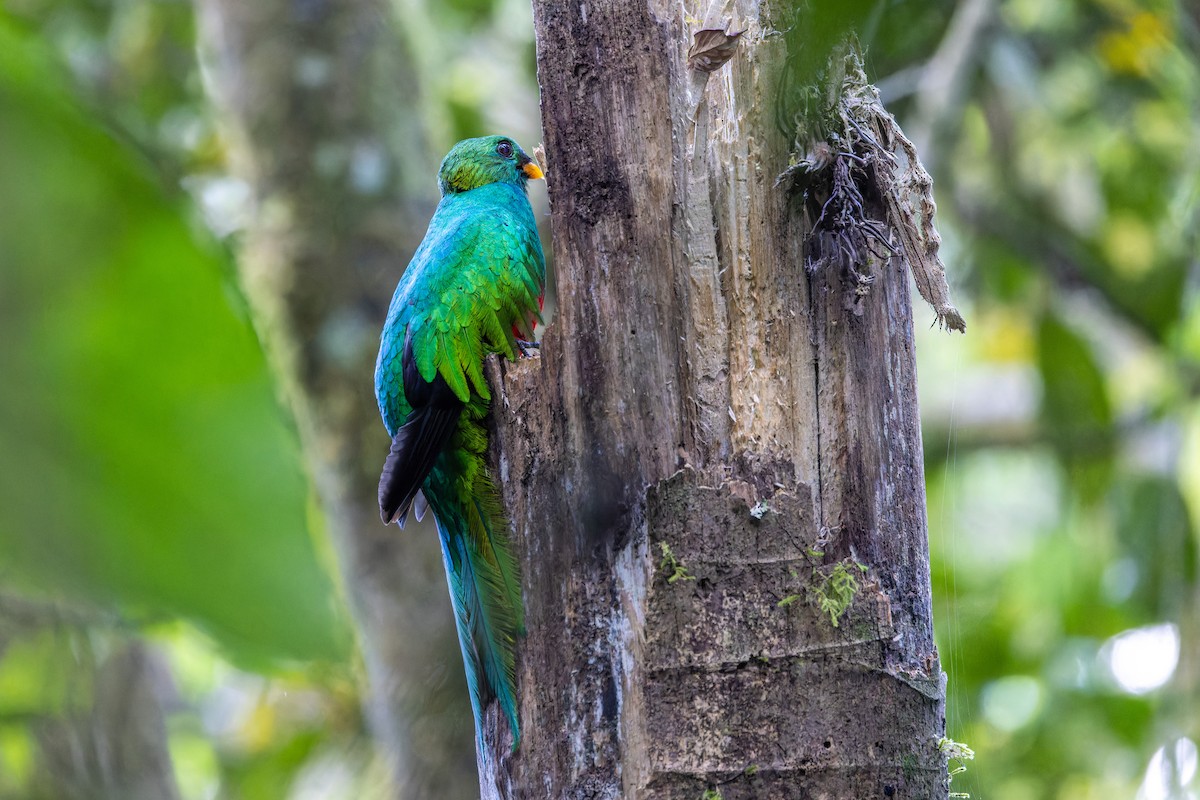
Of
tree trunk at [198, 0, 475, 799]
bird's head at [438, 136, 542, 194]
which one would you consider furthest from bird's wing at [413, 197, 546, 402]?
tree trunk at [198, 0, 475, 799]

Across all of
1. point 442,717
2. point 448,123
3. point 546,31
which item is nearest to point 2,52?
point 546,31

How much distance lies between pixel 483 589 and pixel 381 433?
2363 millimetres

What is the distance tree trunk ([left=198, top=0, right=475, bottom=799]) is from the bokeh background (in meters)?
0.16

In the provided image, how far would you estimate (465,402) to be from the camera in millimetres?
2309

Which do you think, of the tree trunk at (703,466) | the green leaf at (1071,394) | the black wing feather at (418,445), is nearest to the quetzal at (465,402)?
the black wing feather at (418,445)

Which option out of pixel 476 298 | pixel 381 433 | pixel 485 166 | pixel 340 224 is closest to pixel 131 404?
pixel 476 298

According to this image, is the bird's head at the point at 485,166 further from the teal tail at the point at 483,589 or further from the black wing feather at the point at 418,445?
the teal tail at the point at 483,589

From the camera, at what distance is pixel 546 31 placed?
79.4 inches

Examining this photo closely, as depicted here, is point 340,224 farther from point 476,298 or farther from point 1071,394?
point 1071,394

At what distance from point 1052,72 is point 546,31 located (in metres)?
4.40

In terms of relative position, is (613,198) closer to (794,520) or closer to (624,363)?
(624,363)

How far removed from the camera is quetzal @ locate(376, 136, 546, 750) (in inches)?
86.6

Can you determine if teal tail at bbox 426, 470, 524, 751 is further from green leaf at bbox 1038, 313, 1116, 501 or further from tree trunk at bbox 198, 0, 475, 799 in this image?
green leaf at bbox 1038, 313, 1116, 501

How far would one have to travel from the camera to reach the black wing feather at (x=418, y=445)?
7.43 ft
